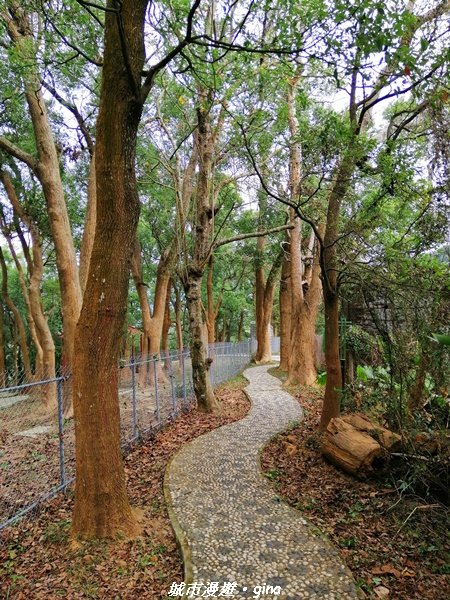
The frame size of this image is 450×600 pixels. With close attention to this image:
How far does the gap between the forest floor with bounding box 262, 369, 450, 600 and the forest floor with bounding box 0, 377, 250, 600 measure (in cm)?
154

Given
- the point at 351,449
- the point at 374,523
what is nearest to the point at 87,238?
the point at 351,449

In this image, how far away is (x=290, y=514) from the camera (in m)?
4.07

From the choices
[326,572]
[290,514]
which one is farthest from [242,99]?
[326,572]

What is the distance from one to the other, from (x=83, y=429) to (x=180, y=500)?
63.4 inches

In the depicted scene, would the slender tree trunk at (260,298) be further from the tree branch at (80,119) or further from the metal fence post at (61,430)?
the metal fence post at (61,430)

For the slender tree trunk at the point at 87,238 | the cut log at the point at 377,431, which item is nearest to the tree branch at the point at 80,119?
the slender tree trunk at the point at 87,238

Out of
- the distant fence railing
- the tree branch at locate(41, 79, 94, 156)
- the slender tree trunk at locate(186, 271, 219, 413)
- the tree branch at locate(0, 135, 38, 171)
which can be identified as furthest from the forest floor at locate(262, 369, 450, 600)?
the tree branch at locate(41, 79, 94, 156)

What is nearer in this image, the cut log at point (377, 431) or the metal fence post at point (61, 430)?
the metal fence post at point (61, 430)

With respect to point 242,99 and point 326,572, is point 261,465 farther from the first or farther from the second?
point 242,99

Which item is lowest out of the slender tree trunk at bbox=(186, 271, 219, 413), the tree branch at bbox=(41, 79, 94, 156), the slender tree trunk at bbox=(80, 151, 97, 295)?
the slender tree trunk at bbox=(186, 271, 219, 413)

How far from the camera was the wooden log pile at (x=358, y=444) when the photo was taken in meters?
4.77

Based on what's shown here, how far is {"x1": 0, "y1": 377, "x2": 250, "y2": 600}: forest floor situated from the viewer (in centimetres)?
305

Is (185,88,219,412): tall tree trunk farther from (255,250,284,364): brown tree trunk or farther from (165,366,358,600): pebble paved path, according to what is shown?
(255,250,284,364): brown tree trunk

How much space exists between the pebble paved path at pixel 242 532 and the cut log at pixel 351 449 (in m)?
1.03
